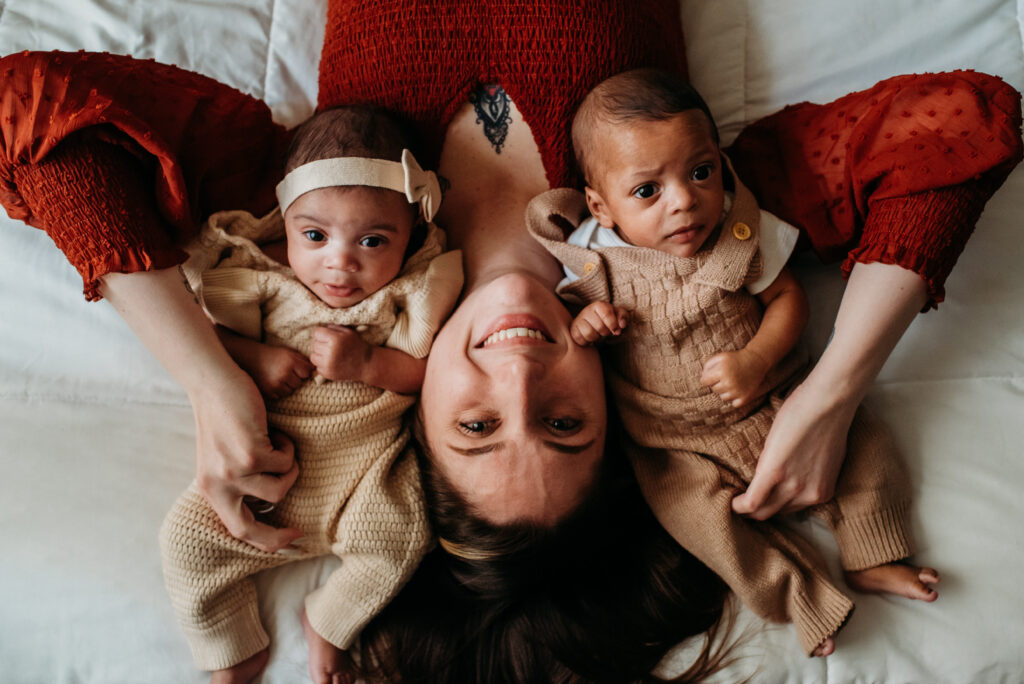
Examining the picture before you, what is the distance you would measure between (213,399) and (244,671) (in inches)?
16.1

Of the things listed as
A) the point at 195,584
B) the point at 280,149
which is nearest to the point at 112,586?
the point at 195,584

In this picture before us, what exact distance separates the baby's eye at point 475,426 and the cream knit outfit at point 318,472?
18cm

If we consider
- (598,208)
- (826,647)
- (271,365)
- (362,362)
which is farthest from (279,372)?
(826,647)

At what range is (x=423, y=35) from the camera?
4.13 ft

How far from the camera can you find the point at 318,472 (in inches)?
46.1

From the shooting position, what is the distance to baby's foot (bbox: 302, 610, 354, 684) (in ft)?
3.68

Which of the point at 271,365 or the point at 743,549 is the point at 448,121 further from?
the point at 743,549

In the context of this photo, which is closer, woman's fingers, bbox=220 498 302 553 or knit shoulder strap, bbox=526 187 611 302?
woman's fingers, bbox=220 498 302 553

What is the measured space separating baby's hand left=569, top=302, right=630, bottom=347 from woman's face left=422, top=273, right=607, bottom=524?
0.02m

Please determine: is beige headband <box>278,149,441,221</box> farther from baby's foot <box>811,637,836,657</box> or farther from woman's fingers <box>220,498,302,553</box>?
baby's foot <box>811,637,836,657</box>

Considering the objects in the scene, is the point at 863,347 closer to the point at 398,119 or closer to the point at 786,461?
the point at 786,461

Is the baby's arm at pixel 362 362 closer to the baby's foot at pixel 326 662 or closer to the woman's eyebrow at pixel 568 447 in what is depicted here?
the woman's eyebrow at pixel 568 447

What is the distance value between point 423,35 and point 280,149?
314 mm

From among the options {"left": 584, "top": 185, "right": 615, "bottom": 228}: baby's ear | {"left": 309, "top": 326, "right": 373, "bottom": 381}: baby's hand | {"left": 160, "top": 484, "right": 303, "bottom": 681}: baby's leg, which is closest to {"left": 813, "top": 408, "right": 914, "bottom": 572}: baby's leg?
{"left": 584, "top": 185, "right": 615, "bottom": 228}: baby's ear
